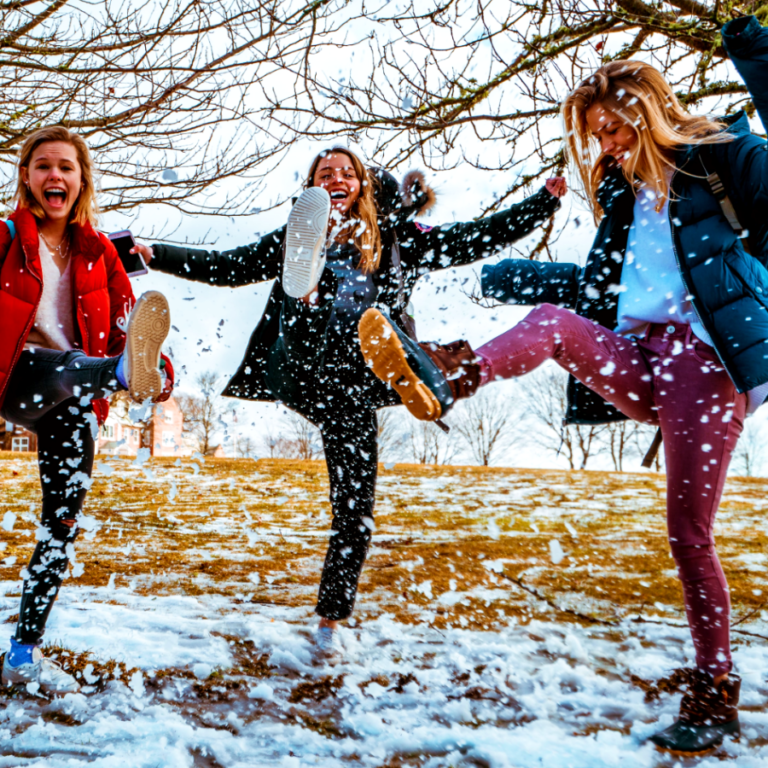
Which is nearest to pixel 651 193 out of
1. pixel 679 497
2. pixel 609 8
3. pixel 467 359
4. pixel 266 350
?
pixel 467 359

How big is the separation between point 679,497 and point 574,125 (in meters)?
1.35

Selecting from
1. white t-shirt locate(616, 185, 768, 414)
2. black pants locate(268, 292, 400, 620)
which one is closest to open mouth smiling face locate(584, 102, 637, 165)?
white t-shirt locate(616, 185, 768, 414)

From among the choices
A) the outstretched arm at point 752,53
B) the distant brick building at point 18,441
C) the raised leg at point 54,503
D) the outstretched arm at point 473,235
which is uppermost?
the outstretched arm at point 752,53

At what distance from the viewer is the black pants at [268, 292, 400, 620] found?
2.39 metres

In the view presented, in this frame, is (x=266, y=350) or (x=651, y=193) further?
(x=266, y=350)

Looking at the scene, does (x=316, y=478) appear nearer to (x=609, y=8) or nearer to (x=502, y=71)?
(x=502, y=71)

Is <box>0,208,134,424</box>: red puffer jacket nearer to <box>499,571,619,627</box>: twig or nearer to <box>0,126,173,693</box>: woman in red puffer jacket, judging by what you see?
<box>0,126,173,693</box>: woman in red puffer jacket

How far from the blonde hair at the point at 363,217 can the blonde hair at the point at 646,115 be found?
0.87 meters

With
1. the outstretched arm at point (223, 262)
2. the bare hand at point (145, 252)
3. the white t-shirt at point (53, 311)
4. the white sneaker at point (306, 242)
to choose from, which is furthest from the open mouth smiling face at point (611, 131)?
the white t-shirt at point (53, 311)

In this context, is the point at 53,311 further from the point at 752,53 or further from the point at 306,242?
the point at 752,53

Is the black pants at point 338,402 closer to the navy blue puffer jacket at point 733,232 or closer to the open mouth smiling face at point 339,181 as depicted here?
the open mouth smiling face at point 339,181

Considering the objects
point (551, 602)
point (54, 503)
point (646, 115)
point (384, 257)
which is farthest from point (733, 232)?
point (54, 503)

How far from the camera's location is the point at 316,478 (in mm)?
8086

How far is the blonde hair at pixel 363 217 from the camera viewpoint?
2.50m
